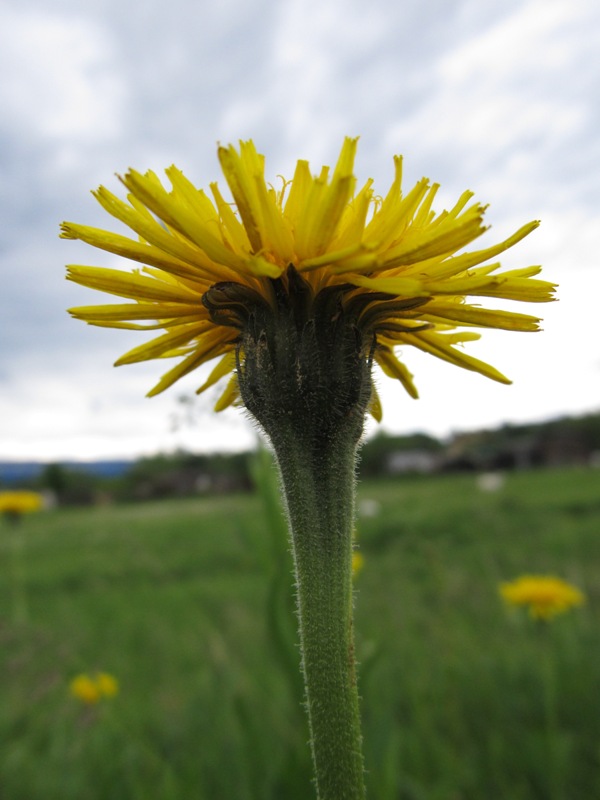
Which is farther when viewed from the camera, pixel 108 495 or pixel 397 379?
pixel 108 495

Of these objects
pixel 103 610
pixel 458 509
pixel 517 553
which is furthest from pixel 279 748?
pixel 458 509

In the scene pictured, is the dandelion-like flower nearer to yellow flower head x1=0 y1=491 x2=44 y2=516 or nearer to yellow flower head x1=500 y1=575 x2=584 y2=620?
yellow flower head x1=500 y1=575 x2=584 y2=620

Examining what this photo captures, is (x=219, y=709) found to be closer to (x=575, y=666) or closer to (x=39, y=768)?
(x=39, y=768)

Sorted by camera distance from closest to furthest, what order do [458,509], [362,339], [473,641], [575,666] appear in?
[362,339] → [575,666] → [473,641] → [458,509]

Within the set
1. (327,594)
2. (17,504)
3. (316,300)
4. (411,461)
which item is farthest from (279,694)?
(411,461)

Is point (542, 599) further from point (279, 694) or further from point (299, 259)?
point (299, 259)

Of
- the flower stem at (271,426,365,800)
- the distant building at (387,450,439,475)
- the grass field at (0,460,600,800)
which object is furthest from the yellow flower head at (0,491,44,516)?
the distant building at (387,450,439,475)

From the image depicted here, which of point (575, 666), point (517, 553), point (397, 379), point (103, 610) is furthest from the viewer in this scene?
point (517, 553)

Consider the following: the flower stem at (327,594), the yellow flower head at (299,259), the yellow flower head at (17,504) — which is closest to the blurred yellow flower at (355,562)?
the flower stem at (327,594)
